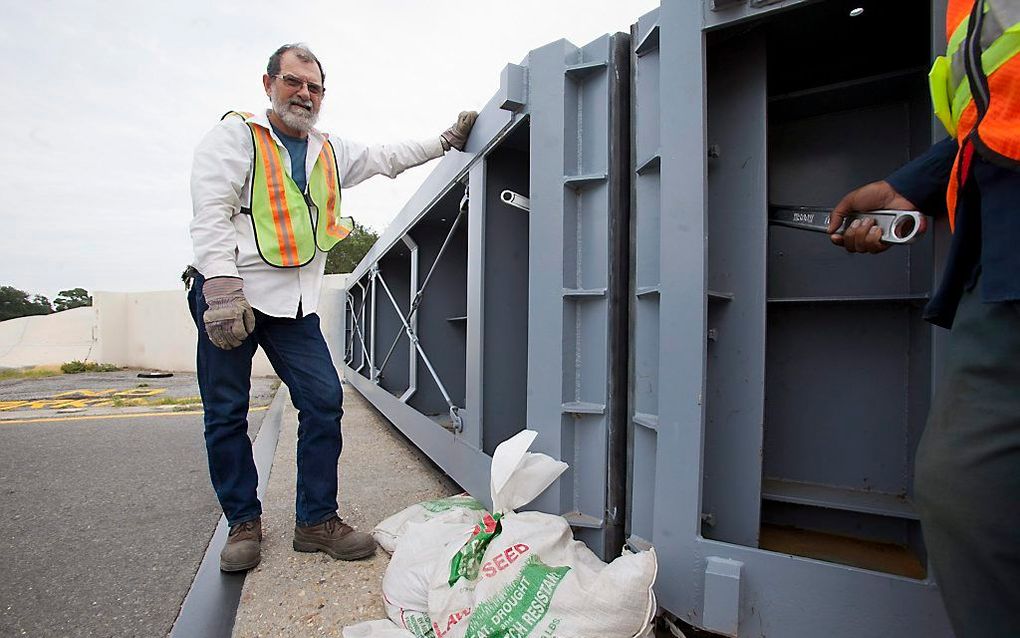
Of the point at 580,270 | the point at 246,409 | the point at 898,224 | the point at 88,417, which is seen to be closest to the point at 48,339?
the point at 88,417

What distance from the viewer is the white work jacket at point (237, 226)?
1976 millimetres

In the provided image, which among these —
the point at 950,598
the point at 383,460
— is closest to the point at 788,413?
the point at 950,598

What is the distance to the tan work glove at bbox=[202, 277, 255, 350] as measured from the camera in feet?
6.26

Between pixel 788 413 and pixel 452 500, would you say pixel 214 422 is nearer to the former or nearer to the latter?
pixel 452 500

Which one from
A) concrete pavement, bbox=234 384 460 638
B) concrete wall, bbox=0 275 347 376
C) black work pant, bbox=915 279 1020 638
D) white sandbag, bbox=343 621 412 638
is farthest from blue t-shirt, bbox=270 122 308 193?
concrete wall, bbox=0 275 347 376

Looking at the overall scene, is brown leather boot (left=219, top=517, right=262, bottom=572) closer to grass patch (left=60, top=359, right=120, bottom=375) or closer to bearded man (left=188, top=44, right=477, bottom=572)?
bearded man (left=188, top=44, right=477, bottom=572)

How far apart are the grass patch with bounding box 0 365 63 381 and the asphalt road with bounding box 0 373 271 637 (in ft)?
37.8

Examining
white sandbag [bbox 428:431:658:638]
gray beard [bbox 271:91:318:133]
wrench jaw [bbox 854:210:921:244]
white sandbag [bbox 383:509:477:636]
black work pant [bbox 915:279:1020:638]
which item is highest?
gray beard [bbox 271:91:318:133]

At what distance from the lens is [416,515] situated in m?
2.37

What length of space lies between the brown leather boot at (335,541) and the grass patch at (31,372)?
52.1ft

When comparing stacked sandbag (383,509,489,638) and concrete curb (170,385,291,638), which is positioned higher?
stacked sandbag (383,509,489,638)

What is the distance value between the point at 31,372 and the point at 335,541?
1704cm

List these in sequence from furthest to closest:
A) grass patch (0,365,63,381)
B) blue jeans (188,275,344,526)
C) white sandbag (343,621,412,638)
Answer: grass patch (0,365,63,381), blue jeans (188,275,344,526), white sandbag (343,621,412,638)

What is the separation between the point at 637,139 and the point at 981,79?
0.99 m
